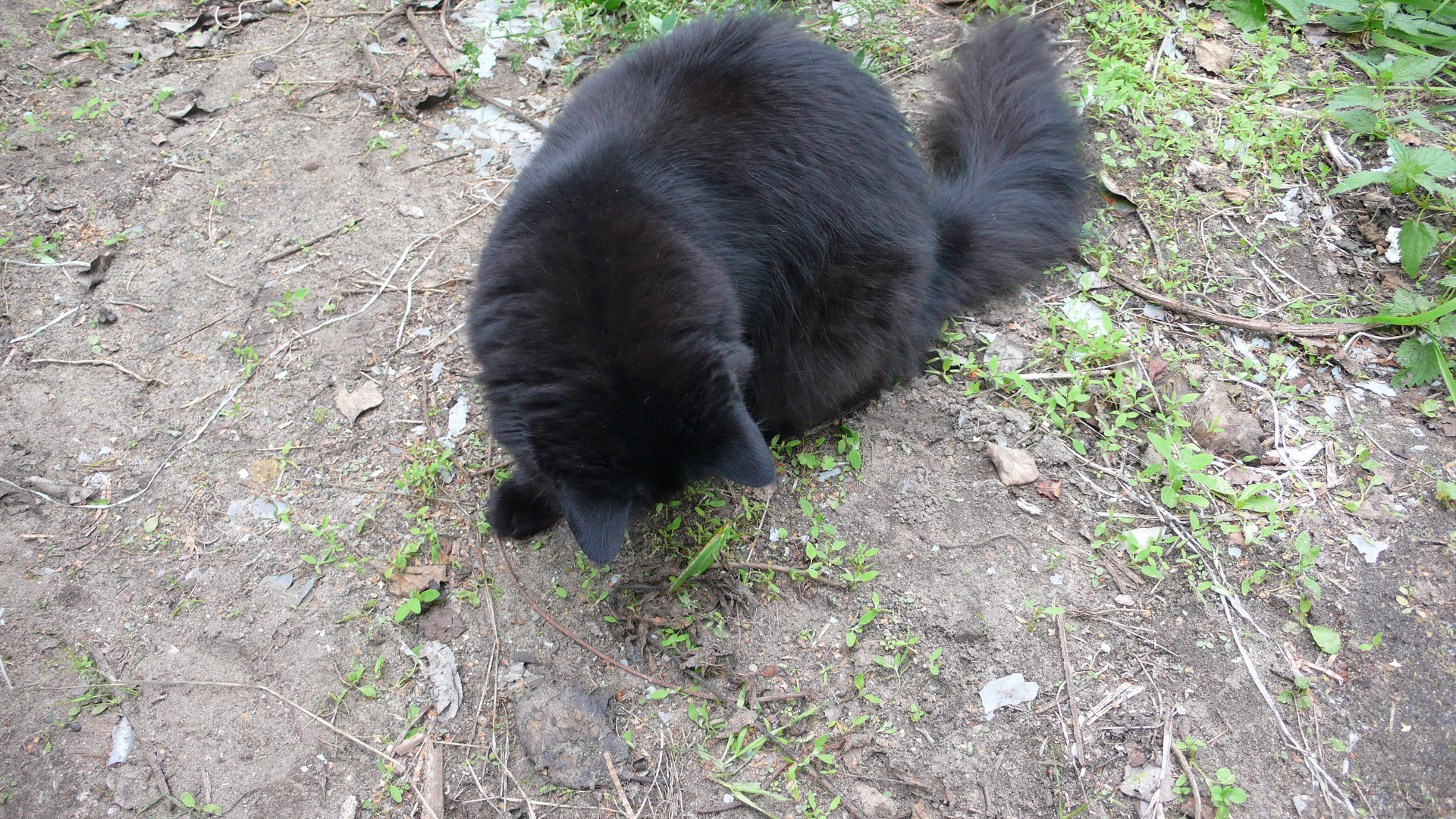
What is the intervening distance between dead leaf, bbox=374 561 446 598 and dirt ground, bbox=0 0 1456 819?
1cm

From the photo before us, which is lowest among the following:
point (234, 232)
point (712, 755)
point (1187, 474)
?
point (712, 755)

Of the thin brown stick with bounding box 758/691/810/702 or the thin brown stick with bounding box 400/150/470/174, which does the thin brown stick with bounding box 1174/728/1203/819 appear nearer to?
the thin brown stick with bounding box 758/691/810/702

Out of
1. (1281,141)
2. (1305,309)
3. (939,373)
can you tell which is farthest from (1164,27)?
(939,373)

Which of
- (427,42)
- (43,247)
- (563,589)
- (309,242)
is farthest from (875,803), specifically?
(427,42)

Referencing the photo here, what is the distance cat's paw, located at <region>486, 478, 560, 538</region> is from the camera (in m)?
2.34

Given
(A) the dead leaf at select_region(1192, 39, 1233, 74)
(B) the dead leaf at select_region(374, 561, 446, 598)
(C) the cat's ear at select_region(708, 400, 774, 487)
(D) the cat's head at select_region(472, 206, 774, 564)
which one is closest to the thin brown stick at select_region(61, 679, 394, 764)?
(B) the dead leaf at select_region(374, 561, 446, 598)

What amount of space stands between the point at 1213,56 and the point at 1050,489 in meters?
2.48

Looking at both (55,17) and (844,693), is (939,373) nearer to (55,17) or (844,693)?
(844,693)

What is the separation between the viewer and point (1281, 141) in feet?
10.5

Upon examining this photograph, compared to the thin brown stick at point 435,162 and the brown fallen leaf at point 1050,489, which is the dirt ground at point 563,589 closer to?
the brown fallen leaf at point 1050,489

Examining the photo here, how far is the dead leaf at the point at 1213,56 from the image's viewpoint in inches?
136

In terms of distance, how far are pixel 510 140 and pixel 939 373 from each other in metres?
2.23

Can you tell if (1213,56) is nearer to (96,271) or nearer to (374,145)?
(374,145)

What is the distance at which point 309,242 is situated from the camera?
3111 mm
